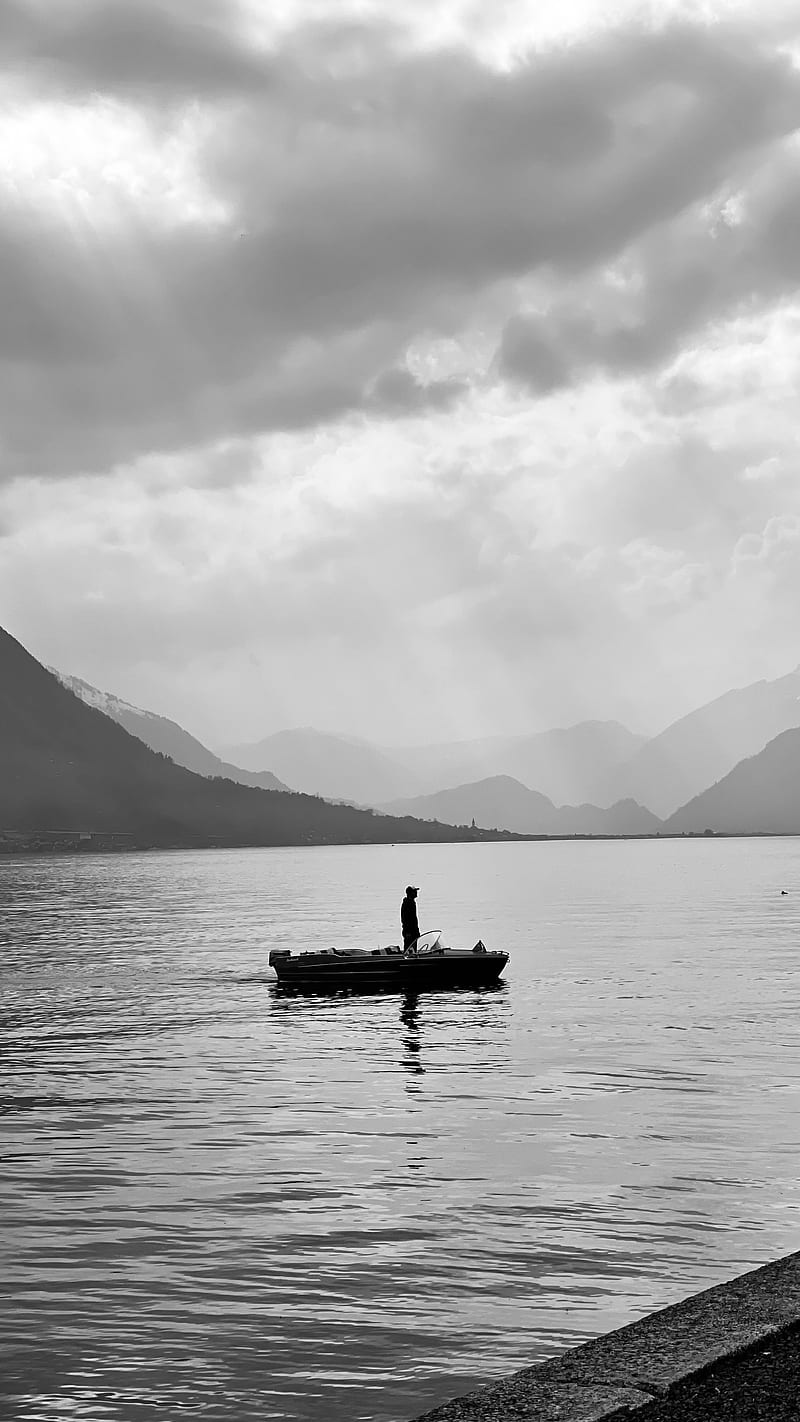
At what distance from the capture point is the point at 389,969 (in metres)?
55.9

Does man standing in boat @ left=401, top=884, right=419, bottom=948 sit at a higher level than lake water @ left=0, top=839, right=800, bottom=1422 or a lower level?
higher

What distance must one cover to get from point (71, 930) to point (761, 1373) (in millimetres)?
Answer: 97911

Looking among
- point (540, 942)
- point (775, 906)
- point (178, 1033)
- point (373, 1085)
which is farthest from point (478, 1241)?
point (775, 906)

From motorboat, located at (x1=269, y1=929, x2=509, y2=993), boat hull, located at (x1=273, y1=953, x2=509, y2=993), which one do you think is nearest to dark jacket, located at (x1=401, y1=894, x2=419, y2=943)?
motorboat, located at (x1=269, y1=929, x2=509, y2=993)

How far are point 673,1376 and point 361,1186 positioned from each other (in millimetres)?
12932

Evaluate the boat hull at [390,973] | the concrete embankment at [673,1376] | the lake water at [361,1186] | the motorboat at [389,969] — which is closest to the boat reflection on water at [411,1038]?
the lake water at [361,1186]

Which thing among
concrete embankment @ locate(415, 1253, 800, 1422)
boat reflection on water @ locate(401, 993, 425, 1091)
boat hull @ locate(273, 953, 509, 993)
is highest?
concrete embankment @ locate(415, 1253, 800, 1422)

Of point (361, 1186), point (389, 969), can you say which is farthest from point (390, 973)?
point (361, 1186)

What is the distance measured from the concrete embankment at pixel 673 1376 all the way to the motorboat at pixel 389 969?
4463cm

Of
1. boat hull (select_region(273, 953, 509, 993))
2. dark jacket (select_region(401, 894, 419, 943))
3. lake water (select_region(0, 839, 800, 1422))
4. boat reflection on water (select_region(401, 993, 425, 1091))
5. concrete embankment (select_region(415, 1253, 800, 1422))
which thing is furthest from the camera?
dark jacket (select_region(401, 894, 419, 943))

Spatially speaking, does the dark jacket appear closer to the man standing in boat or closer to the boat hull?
the man standing in boat

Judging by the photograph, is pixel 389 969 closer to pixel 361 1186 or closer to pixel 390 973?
pixel 390 973

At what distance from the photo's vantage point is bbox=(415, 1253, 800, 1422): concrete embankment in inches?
366

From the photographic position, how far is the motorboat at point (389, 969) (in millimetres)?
56031
